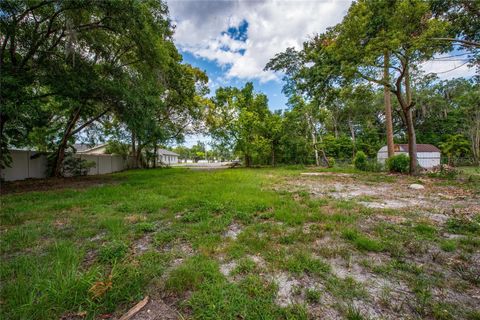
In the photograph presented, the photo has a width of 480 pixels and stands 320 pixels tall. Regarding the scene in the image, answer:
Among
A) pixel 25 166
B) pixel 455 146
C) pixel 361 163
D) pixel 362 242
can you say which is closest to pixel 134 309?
pixel 362 242

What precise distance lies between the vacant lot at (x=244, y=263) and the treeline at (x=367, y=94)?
5.70m

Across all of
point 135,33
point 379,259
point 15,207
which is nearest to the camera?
point 379,259

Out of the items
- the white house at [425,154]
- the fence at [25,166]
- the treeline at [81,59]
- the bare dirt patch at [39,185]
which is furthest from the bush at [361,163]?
the fence at [25,166]

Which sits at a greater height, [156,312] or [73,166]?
[73,166]

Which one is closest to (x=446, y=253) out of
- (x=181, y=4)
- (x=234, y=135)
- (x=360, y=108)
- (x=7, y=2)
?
(x=181, y=4)

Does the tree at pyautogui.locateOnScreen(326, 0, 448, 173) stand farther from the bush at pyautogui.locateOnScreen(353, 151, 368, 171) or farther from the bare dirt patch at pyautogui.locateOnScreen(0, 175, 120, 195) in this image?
the bare dirt patch at pyautogui.locateOnScreen(0, 175, 120, 195)

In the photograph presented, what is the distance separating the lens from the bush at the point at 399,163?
10040mm

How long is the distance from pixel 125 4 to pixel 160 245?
6.22m

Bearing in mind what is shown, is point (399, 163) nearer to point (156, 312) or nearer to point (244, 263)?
point (244, 263)

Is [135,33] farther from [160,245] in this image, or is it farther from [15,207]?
[160,245]

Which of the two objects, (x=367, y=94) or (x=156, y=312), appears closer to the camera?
(x=156, y=312)

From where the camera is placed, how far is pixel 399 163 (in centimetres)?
1023

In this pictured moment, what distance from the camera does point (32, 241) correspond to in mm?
2555

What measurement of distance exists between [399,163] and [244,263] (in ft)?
39.0
